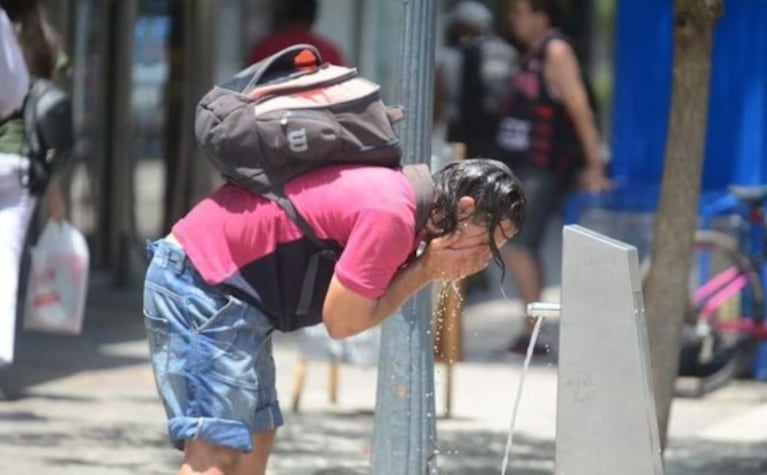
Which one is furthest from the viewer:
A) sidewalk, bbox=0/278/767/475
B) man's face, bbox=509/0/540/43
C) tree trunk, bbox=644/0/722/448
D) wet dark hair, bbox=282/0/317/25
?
wet dark hair, bbox=282/0/317/25

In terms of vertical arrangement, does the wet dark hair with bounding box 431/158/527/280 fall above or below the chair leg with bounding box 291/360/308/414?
above

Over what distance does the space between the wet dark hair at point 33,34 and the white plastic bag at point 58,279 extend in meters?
0.72

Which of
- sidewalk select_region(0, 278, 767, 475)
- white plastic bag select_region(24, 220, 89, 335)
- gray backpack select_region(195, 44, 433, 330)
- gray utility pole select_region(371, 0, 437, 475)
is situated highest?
gray backpack select_region(195, 44, 433, 330)

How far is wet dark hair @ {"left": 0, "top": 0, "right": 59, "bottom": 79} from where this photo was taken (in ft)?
28.1

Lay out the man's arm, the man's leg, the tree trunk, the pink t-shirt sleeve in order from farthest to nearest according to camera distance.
Result: the man's arm → the tree trunk → the man's leg → the pink t-shirt sleeve

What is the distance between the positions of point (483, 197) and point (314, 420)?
3.88m

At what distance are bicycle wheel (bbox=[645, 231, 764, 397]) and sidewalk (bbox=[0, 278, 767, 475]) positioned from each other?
144 millimetres

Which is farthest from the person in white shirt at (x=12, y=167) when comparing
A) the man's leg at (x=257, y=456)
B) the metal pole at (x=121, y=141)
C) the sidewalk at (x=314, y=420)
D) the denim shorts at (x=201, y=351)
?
the metal pole at (x=121, y=141)

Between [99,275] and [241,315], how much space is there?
8.06 meters

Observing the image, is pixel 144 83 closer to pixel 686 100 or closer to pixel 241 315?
pixel 686 100

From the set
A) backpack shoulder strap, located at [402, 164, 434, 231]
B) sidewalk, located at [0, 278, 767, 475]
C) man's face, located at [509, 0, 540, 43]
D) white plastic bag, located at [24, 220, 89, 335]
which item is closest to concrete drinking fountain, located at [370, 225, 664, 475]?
backpack shoulder strap, located at [402, 164, 434, 231]

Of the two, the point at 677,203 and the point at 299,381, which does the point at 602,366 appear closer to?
the point at 677,203

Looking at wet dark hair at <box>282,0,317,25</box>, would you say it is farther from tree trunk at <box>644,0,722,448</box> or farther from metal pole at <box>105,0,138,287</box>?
tree trunk at <box>644,0,722,448</box>

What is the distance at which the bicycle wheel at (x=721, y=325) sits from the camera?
31.7ft
